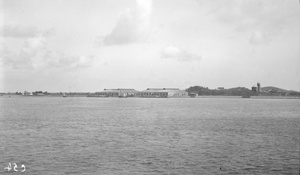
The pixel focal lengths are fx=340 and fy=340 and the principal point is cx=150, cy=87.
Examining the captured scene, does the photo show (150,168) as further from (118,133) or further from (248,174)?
(118,133)

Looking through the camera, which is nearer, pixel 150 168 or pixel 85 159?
pixel 150 168

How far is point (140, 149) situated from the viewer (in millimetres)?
30109

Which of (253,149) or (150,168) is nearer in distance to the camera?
(150,168)

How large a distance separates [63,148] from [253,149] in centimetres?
1709

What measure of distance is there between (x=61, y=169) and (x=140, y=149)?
8.81 m

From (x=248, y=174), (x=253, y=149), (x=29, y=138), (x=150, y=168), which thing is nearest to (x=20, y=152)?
(x=29, y=138)

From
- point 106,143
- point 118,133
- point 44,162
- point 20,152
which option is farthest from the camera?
point 118,133

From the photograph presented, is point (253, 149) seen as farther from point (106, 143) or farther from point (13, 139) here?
point (13, 139)

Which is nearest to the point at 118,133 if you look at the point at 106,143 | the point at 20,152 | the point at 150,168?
the point at 106,143

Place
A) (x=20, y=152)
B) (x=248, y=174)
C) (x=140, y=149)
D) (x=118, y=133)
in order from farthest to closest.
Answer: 1. (x=118, y=133)
2. (x=140, y=149)
3. (x=20, y=152)
4. (x=248, y=174)

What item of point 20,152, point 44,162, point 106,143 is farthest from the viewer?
point 106,143

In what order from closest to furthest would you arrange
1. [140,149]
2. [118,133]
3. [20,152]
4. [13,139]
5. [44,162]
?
[44,162] → [20,152] → [140,149] → [13,139] → [118,133]

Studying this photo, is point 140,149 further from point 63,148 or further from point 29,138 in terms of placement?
point 29,138

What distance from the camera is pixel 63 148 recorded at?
3042cm
